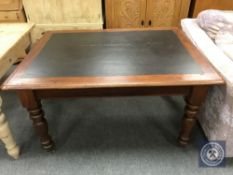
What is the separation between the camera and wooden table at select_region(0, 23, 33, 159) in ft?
3.71

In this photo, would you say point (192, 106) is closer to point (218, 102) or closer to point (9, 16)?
point (218, 102)

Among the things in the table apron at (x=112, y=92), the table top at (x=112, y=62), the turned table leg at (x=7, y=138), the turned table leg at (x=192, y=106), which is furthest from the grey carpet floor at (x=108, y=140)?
the table top at (x=112, y=62)

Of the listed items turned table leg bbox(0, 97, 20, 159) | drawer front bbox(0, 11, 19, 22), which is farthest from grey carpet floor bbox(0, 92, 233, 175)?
drawer front bbox(0, 11, 19, 22)

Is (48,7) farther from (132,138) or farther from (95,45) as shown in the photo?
(132,138)

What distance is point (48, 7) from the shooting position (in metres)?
2.10

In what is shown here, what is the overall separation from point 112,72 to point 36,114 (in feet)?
1.66

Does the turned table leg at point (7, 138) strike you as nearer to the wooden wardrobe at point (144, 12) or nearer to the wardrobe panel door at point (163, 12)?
the wooden wardrobe at point (144, 12)

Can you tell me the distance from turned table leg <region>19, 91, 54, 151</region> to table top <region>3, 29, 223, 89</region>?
0.30 feet

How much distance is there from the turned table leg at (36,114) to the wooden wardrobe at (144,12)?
4.94 ft

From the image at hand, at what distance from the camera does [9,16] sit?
2119 millimetres

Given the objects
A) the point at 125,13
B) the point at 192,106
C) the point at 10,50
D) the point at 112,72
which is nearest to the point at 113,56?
the point at 112,72

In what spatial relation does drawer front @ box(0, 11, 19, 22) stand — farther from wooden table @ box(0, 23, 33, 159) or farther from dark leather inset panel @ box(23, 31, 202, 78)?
dark leather inset panel @ box(23, 31, 202, 78)

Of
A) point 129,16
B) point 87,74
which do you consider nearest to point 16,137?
point 87,74

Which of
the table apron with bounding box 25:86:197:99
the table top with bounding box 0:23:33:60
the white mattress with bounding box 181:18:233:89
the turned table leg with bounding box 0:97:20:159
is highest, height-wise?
the table top with bounding box 0:23:33:60
